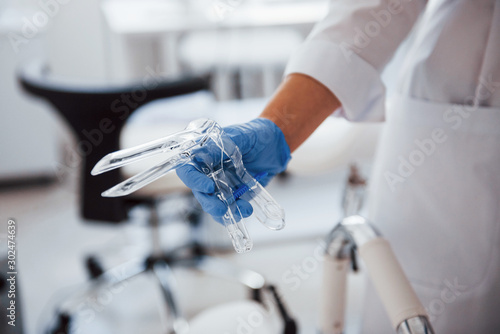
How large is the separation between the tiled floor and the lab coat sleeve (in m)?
1.00

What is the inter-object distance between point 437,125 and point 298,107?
23 cm

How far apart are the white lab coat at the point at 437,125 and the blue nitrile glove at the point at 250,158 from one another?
121mm

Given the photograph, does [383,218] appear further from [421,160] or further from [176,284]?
[176,284]

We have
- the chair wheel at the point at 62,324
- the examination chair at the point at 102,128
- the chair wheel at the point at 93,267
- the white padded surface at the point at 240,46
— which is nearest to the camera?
the examination chair at the point at 102,128

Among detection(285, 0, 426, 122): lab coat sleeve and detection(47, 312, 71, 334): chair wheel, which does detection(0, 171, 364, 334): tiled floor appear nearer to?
detection(47, 312, 71, 334): chair wheel

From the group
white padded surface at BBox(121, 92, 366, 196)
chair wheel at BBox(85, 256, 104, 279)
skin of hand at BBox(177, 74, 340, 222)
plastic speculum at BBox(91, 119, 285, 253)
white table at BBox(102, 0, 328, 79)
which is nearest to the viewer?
plastic speculum at BBox(91, 119, 285, 253)

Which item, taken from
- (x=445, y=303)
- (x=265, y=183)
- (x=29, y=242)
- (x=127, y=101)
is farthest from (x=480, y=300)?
(x=29, y=242)

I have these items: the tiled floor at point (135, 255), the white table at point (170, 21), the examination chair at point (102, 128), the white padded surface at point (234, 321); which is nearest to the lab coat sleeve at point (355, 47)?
the white padded surface at point (234, 321)

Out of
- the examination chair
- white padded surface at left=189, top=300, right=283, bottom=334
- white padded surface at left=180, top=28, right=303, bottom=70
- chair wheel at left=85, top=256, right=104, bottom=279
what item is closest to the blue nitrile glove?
white padded surface at left=189, top=300, right=283, bottom=334

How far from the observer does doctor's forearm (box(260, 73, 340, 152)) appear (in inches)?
24.2

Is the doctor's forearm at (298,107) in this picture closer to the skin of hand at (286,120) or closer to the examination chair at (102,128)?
the skin of hand at (286,120)

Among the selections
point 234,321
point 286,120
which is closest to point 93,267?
point 234,321

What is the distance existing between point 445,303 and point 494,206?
168 millimetres

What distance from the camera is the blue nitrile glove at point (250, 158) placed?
0.46 m
